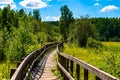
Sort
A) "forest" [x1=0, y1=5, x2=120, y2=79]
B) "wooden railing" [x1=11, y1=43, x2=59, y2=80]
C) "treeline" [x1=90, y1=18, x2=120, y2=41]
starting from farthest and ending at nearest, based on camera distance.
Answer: "treeline" [x1=90, y1=18, x2=120, y2=41] → "forest" [x1=0, y1=5, x2=120, y2=79] → "wooden railing" [x1=11, y1=43, x2=59, y2=80]

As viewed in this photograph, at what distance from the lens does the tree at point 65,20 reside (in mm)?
118531

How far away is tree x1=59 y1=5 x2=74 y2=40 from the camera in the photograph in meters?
119

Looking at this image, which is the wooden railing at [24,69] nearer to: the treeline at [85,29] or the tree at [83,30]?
the treeline at [85,29]

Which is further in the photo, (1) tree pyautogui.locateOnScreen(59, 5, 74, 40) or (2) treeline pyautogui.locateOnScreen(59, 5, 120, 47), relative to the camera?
(1) tree pyautogui.locateOnScreen(59, 5, 74, 40)

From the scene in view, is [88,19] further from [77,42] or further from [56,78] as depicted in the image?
[56,78]

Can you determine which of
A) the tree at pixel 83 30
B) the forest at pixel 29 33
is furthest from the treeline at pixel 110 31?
the tree at pixel 83 30

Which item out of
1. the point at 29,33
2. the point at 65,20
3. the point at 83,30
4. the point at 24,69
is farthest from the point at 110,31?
the point at 24,69

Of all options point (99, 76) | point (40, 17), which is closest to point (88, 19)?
point (99, 76)

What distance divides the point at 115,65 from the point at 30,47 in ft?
53.9

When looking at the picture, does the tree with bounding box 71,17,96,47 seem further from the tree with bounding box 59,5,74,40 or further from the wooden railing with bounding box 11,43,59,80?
the tree with bounding box 59,5,74,40

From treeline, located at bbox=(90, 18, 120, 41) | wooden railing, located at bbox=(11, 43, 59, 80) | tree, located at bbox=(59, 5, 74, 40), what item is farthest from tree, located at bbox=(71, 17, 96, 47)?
treeline, located at bbox=(90, 18, 120, 41)

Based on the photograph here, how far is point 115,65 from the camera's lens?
12023 millimetres

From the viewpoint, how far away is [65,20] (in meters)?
120

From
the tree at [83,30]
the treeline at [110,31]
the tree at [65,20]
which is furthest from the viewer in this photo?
the treeline at [110,31]
